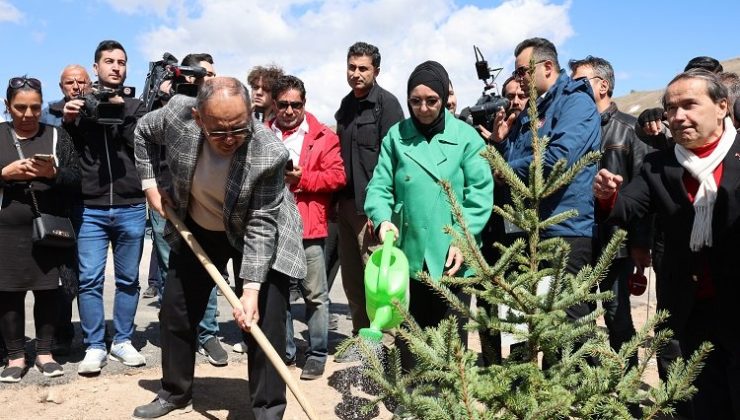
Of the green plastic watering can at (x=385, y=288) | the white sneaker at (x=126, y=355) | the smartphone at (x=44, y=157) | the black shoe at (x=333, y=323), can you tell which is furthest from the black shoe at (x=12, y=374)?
the green plastic watering can at (x=385, y=288)

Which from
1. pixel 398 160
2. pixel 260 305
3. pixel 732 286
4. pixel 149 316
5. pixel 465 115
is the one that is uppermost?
pixel 465 115

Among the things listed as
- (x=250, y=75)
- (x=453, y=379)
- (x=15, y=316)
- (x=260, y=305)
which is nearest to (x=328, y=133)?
(x=250, y=75)

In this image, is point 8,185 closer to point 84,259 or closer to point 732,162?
point 84,259

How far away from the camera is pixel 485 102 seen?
16.5 ft

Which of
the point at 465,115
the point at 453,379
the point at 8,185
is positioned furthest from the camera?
the point at 465,115

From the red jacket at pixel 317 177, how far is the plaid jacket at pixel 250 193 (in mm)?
991

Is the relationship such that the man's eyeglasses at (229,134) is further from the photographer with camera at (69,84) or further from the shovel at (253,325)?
the photographer with camera at (69,84)

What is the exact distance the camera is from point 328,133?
499 cm

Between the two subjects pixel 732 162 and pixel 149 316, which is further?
pixel 149 316

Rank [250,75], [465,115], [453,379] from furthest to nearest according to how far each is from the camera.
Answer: [465,115] → [250,75] → [453,379]

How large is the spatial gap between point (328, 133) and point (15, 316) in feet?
7.97

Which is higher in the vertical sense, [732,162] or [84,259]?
[732,162]

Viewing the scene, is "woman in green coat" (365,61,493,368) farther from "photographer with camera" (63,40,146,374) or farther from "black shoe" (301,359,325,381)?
"photographer with camera" (63,40,146,374)

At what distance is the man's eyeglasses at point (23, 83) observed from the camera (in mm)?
4523
